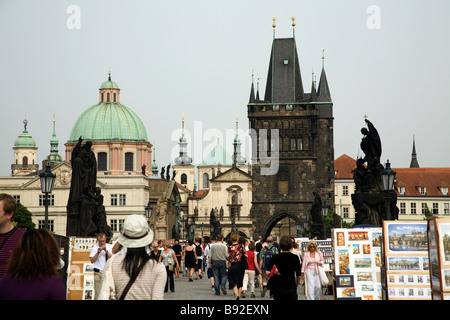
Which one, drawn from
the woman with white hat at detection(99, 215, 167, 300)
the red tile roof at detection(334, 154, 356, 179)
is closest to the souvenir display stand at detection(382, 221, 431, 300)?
the woman with white hat at detection(99, 215, 167, 300)

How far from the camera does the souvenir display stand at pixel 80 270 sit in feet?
42.2

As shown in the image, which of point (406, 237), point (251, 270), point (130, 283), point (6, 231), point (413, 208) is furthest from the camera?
point (413, 208)

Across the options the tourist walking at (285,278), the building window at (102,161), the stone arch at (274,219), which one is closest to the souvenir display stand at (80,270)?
the tourist walking at (285,278)

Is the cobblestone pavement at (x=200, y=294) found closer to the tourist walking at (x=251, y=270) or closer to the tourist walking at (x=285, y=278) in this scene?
the tourist walking at (x=251, y=270)

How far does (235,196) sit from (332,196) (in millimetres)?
38301

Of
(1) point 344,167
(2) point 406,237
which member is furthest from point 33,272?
(1) point 344,167

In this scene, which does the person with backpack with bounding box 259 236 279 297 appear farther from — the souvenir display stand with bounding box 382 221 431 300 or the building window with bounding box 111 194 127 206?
the building window with bounding box 111 194 127 206

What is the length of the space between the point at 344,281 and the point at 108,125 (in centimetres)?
10176

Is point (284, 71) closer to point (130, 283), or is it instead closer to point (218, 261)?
point (218, 261)

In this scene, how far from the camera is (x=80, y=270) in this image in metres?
13.1

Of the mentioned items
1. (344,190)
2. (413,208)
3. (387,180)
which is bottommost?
(387,180)

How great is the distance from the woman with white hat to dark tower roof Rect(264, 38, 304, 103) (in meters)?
82.5

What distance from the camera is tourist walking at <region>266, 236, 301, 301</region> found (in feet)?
34.2
